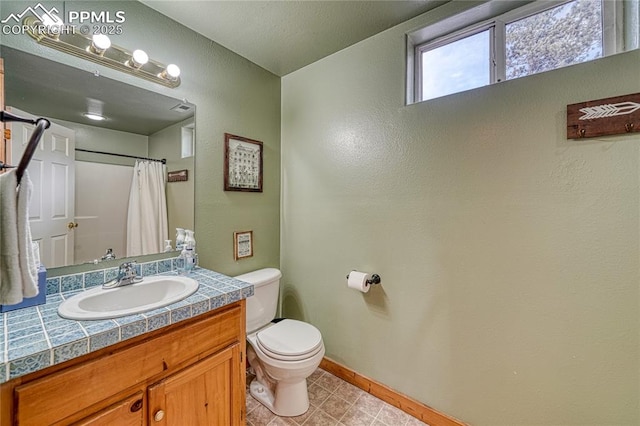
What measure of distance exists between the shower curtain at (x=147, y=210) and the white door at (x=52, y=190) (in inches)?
→ 9.6

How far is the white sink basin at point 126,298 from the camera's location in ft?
3.05

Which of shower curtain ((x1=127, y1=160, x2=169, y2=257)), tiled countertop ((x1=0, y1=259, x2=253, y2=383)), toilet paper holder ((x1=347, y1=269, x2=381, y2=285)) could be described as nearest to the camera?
tiled countertop ((x1=0, y1=259, x2=253, y2=383))

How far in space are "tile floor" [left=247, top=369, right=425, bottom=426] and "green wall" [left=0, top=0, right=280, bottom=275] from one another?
906mm

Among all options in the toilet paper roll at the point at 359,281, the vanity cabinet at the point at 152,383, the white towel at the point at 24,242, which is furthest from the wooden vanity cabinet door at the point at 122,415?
the toilet paper roll at the point at 359,281

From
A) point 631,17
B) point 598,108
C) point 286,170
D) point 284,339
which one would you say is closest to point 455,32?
point 631,17

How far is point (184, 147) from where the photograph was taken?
5.28 ft

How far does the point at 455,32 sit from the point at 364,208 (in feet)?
3.79

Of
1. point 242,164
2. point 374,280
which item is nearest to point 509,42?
point 374,280

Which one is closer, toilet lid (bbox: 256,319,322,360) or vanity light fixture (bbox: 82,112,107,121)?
vanity light fixture (bbox: 82,112,107,121)

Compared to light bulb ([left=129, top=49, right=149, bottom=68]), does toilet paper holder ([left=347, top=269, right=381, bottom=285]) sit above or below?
below

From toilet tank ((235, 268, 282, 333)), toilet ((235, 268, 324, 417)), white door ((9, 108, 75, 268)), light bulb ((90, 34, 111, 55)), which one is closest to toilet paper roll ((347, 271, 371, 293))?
toilet ((235, 268, 324, 417))

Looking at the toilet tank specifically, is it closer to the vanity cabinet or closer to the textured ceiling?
the vanity cabinet

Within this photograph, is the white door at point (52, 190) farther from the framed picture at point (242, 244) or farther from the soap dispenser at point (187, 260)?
the framed picture at point (242, 244)

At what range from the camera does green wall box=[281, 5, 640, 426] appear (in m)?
1.07
